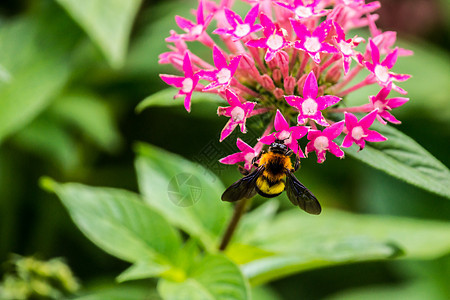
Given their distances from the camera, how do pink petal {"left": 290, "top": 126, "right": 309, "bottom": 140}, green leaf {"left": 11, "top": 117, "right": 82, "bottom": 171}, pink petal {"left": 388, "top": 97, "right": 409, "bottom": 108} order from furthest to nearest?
green leaf {"left": 11, "top": 117, "right": 82, "bottom": 171} < pink petal {"left": 388, "top": 97, "right": 409, "bottom": 108} < pink petal {"left": 290, "top": 126, "right": 309, "bottom": 140}

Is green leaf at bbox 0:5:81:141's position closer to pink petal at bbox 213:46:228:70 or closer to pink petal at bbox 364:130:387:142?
pink petal at bbox 213:46:228:70

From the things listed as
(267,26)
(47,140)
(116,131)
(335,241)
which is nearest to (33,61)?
(47,140)

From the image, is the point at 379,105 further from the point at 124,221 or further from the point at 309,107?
the point at 124,221

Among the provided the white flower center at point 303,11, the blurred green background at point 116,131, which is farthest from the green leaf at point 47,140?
the white flower center at point 303,11

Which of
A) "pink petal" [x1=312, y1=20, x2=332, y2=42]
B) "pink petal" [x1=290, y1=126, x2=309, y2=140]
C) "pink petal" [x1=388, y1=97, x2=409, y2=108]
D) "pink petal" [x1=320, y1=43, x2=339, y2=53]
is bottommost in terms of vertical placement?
"pink petal" [x1=290, y1=126, x2=309, y2=140]

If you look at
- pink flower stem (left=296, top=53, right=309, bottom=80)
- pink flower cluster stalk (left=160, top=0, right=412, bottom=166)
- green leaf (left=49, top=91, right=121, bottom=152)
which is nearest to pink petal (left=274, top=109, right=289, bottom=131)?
pink flower cluster stalk (left=160, top=0, right=412, bottom=166)

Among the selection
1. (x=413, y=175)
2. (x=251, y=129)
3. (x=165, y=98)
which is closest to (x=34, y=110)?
(x=165, y=98)

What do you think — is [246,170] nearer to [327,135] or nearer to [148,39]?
[327,135]
